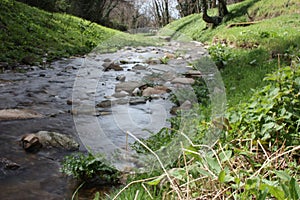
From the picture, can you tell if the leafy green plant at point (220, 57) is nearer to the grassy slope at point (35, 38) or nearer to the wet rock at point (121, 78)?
the grassy slope at point (35, 38)

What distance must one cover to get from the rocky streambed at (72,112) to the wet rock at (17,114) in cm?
1

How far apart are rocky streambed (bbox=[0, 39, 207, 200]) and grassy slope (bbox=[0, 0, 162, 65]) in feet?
2.79

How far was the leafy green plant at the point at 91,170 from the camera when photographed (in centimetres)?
280

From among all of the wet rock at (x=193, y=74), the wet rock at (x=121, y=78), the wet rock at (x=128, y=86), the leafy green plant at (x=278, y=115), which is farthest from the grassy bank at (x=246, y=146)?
the wet rock at (x=121, y=78)

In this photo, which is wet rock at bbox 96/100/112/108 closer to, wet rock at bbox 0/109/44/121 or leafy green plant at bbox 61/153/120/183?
wet rock at bbox 0/109/44/121

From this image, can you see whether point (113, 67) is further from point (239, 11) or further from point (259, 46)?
point (239, 11)

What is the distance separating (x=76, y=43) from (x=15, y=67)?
5793 mm

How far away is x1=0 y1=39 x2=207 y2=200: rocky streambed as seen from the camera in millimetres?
2900

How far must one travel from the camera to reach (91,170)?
9.17 feet

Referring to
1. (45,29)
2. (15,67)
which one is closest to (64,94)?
(15,67)

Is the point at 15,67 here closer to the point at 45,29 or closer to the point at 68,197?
the point at 45,29

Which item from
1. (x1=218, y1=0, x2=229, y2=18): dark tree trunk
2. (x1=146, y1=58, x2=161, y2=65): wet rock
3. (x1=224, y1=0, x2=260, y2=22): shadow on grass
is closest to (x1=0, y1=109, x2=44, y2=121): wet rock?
(x1=146, y1=58, x2=161, y2=65): wet rock

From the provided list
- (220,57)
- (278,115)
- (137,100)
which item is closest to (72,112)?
(137,100)

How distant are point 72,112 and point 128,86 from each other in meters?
1.93
